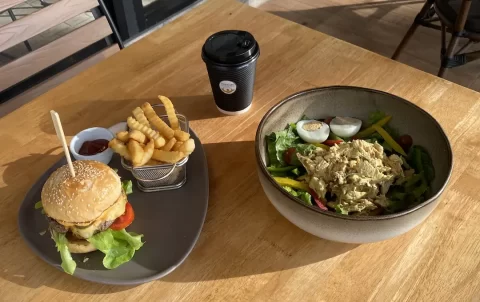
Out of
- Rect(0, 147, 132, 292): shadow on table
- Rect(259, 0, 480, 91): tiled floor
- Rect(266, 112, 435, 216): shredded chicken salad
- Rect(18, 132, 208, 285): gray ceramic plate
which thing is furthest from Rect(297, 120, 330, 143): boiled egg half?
Rect(259, 0, 480, 91): tiled floor

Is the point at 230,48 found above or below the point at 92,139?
above

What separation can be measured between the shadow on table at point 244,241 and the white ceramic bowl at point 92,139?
10.4 inches

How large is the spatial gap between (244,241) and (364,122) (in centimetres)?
43

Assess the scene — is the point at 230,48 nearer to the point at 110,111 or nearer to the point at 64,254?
the point at 110,111

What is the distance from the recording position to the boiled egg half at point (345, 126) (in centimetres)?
110

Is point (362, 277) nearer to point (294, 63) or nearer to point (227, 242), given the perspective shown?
point (227, 242)

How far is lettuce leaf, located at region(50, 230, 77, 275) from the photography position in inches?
34.2

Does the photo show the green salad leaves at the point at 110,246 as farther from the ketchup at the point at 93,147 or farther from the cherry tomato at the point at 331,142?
the cherry tomato at the point at 331,142

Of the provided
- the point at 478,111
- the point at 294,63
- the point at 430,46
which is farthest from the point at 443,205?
the point at 430,46

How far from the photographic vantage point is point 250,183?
108 centimetres

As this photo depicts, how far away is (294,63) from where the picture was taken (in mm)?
1409

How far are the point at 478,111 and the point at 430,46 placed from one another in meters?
1.94

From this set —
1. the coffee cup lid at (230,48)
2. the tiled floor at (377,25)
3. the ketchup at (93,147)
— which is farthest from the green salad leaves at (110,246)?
the tiled floor at (377,25)

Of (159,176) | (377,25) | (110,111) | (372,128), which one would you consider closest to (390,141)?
(372,128)
